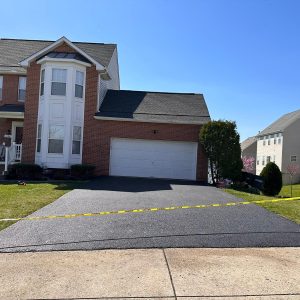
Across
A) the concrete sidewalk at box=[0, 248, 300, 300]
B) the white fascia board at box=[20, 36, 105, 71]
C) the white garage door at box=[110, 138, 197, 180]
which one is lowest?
the concrete sidewalk at box=[0, 248, 300, 300]

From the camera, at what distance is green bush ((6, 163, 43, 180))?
1914 cm

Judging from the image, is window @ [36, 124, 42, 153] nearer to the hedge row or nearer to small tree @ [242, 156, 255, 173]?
the hedge row

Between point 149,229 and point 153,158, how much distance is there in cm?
1357

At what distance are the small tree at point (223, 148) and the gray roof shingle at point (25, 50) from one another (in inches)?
304

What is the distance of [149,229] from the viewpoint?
25.5ft

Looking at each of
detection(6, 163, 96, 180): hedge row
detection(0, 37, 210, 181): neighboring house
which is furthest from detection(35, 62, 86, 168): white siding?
detection(6, 163, 96, 180): hedge row

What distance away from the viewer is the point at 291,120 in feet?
150

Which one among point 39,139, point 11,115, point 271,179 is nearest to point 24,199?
point 39,139

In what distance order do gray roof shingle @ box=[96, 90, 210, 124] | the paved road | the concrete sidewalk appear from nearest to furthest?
the concrete sidewalk → the paved road → gray roof shingle @ box=[96, 90, 210, 124]

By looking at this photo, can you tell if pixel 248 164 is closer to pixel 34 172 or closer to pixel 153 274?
pixel 34 172

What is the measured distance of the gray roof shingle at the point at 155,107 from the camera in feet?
69.8

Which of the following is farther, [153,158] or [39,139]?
[153,158]

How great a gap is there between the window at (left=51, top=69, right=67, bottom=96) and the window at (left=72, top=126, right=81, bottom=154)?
1998mm

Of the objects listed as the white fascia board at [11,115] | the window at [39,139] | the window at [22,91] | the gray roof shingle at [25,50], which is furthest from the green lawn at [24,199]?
the gray roof shingle at [25,50]
